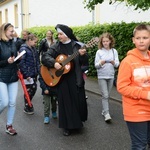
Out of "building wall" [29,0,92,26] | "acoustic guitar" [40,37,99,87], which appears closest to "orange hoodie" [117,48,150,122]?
"acoustic guitar" [40,37,99,87]

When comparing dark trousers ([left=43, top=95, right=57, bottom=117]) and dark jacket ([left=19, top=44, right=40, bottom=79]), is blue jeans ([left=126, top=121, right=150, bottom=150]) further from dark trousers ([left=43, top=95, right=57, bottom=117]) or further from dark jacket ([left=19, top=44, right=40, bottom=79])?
dark jacket ([left=19, top=44, right=40, bottom=79])

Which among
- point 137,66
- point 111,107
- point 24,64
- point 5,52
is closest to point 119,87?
point 137,66

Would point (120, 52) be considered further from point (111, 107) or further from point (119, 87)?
point (119, 87)

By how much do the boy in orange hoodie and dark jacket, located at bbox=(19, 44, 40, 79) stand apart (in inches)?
149

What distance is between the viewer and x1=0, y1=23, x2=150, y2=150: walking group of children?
338 cm

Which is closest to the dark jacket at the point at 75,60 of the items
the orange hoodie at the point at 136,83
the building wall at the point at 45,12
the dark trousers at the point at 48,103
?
the dark trousers at the point at 48,103

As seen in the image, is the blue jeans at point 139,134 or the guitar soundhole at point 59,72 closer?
the blue jeans at point 139,134

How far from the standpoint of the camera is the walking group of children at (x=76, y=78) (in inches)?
133

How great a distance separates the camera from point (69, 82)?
563 cm

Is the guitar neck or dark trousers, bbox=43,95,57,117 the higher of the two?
the guitar neck

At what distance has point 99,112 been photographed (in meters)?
7.33

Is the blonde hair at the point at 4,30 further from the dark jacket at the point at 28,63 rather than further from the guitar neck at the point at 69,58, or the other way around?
the dark jacket at the point at 28,63

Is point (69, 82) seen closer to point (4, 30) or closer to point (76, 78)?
point (76, 78)

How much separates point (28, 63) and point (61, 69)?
1575mm
